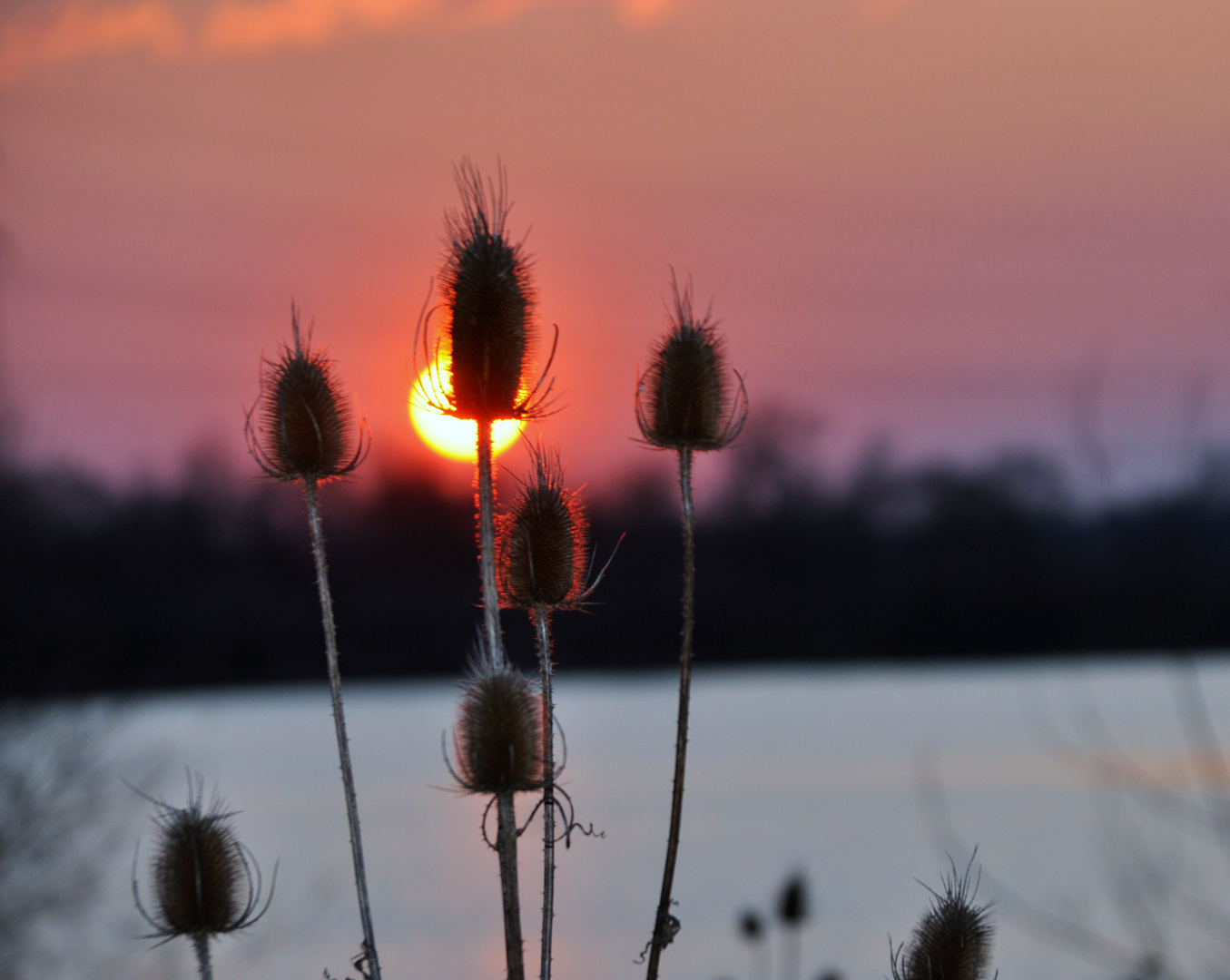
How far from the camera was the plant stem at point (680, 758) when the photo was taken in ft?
8.61

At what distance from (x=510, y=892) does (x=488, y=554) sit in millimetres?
693

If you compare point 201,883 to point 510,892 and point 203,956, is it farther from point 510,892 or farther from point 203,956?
point 510,892

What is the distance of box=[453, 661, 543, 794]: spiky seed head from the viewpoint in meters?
2.68

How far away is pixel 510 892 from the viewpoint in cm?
261

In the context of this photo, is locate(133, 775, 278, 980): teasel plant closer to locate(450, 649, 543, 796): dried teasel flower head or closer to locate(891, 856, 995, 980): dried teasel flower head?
locate(450, 649, 543, 796): dried teasel flower head

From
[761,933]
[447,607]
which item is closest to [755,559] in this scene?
[447,607]

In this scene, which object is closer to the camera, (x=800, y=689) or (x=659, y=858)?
(x=659, y=858)

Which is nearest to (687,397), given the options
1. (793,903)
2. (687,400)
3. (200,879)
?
(687,400)

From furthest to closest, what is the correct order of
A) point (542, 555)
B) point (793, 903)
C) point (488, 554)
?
point (793, 903) < point (542, 555) < point (488, 554)

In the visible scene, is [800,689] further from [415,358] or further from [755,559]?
[415,358]

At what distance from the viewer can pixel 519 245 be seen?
3.10 metres

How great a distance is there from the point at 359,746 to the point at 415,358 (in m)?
31.1

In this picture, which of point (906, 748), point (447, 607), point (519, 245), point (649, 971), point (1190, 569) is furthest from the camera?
point (447, 607)

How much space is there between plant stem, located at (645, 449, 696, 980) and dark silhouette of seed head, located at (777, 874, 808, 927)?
3.91 meters
